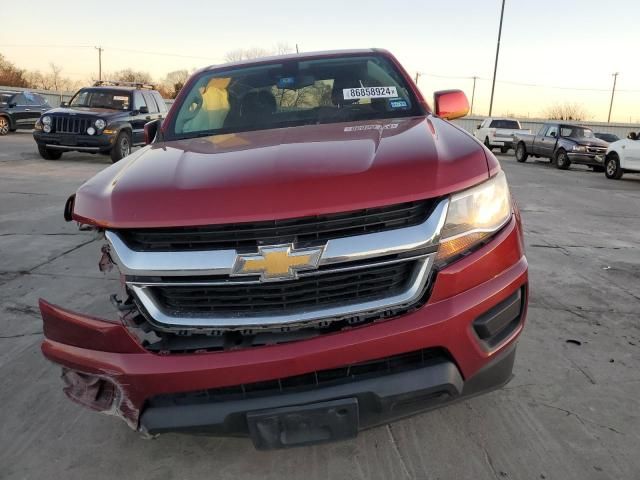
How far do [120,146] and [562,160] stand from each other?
1448 centimetres

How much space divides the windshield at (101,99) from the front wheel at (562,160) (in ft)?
46.7

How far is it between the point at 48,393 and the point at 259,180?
182 centimetres

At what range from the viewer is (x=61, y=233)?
6039 mm

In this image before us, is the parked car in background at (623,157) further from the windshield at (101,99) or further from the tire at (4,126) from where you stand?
the tire at (4,126)

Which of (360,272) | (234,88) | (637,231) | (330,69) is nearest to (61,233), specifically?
(234,88)

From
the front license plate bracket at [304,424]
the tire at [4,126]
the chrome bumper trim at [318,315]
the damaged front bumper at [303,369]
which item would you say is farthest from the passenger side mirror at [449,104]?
the tire at [4,126]

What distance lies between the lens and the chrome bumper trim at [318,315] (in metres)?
1.78

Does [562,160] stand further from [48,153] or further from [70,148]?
[48,153]

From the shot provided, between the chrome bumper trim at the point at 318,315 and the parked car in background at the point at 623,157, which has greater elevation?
the chrome bumper trim at the point at 318,315

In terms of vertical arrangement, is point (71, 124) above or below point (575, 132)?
below

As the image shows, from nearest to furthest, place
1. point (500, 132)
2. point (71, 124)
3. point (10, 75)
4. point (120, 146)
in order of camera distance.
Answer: point (71, 124)
point (120, 146)
point (500, 132)
point (10, 75)

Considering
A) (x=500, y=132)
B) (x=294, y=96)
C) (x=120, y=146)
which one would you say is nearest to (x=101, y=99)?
(x=120, y=146)

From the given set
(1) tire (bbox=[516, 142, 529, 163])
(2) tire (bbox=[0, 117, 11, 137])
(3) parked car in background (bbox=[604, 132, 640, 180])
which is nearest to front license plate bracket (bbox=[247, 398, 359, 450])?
(3) parked car in background (bbox=[604, 132, 640, 180])

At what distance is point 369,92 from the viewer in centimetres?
321
